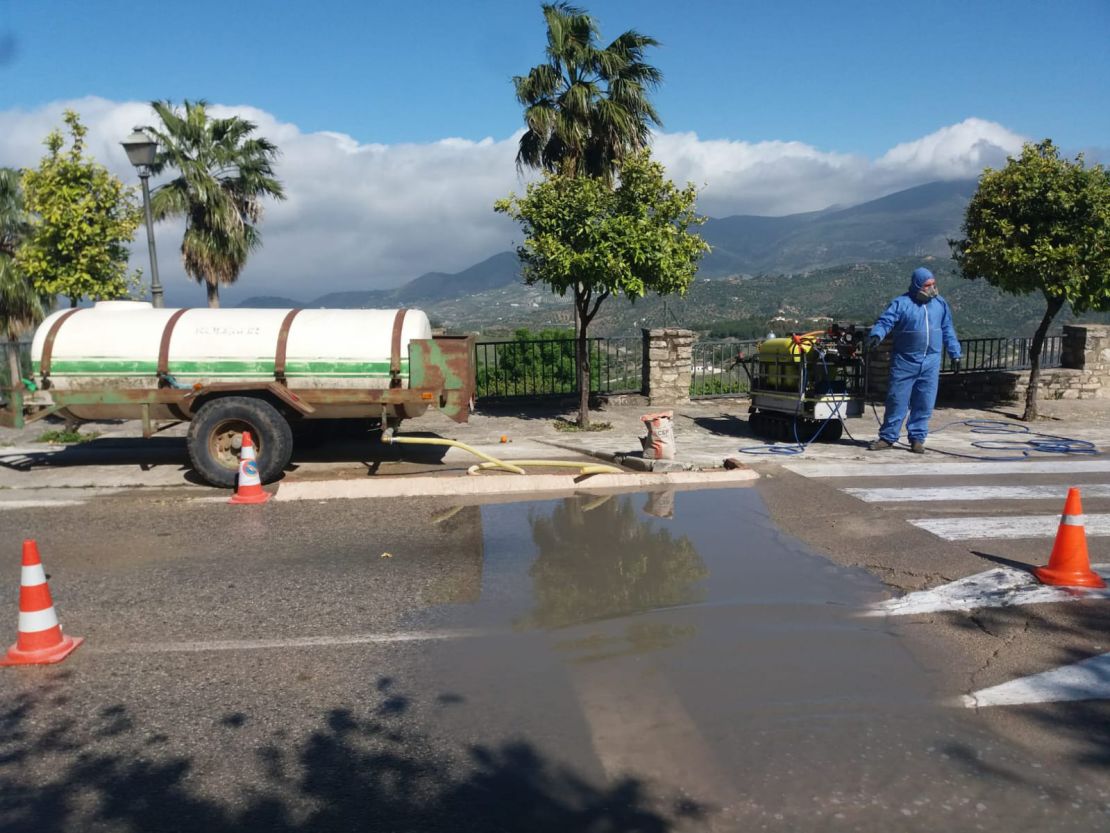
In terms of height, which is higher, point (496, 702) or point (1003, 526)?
point (1003, 526)

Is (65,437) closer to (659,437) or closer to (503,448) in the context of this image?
(503,448)

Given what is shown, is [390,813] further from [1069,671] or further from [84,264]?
[84,264]

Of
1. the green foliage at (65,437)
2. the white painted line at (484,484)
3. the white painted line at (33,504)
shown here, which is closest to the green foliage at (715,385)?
the white painted line at (484,484)

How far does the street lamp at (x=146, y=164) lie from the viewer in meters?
12.6

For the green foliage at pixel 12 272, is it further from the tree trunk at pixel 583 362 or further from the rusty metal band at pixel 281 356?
the tree trunk at pixel 583 362

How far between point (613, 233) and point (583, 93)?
570 centimetres

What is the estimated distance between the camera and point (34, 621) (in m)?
5.13

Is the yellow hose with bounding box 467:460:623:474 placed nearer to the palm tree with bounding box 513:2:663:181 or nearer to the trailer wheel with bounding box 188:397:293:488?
the trailer wheel with bounding box 188:397:293:488

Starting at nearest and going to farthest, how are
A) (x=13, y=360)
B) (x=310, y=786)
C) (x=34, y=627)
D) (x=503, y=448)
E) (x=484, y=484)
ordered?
(x=310, y=786) < (x=34, y=627) < (x=484, y=484) < (x=503, y=448) < (x=13, y=360)

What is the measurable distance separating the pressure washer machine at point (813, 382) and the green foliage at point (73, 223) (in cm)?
996

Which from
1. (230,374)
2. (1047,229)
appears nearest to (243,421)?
(230,374)

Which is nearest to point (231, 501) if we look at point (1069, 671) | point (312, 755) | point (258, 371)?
point (258, 371)

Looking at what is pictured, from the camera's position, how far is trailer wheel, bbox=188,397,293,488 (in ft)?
31.2

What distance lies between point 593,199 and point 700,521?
622 centimetres
